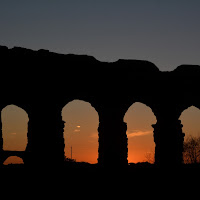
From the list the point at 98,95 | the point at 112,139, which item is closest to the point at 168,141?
the point at 112,139

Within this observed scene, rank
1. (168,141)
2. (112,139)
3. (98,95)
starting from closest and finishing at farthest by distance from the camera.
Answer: (112,139) → (98,95) → (168,141)

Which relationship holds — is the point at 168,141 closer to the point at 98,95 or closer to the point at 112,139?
the point at 112,139

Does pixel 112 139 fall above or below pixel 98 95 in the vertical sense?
below

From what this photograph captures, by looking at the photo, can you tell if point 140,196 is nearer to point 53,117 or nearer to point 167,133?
point 53,117

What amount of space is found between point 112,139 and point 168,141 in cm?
327

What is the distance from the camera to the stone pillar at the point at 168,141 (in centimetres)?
1948

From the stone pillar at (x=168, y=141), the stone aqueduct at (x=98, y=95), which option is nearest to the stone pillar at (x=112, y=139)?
the stone aqueduct at (x=98, y=95)

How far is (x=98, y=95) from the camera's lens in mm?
18859

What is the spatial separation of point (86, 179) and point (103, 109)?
5.57 metres

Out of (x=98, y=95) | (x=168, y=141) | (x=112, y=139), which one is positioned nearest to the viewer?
(x=112, y=139)

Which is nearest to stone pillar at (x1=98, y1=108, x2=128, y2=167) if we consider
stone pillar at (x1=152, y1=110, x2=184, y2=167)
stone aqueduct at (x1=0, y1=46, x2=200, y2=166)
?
stone aqueduct at (x1=0, y1=46, x2=200, y2=166)

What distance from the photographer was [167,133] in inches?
774

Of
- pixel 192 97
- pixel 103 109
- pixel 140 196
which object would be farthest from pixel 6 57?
pixel 192 97

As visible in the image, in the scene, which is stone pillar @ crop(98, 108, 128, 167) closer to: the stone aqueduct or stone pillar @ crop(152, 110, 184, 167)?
the stone aqueduct
